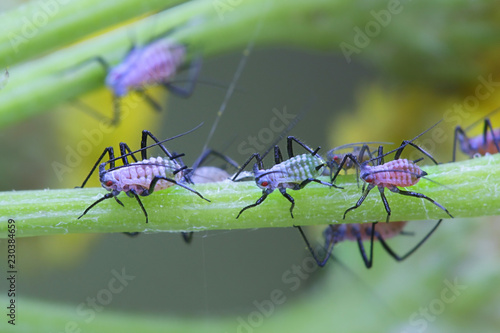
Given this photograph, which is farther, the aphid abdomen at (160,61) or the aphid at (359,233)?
the aphid abdomen at (160,61)

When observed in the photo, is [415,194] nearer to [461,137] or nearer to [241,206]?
[241,206]

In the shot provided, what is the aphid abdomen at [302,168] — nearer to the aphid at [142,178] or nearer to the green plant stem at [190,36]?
the aphid at [142,178]

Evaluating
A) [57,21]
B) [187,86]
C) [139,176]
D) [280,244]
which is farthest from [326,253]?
[187,86]

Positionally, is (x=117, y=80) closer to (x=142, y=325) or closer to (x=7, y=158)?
(x=7, y=158)

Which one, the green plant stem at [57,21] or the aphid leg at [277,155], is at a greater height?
the green plant stem at [57,21]

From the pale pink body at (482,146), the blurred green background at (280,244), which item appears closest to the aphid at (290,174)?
the blurred green background at (280,244)
